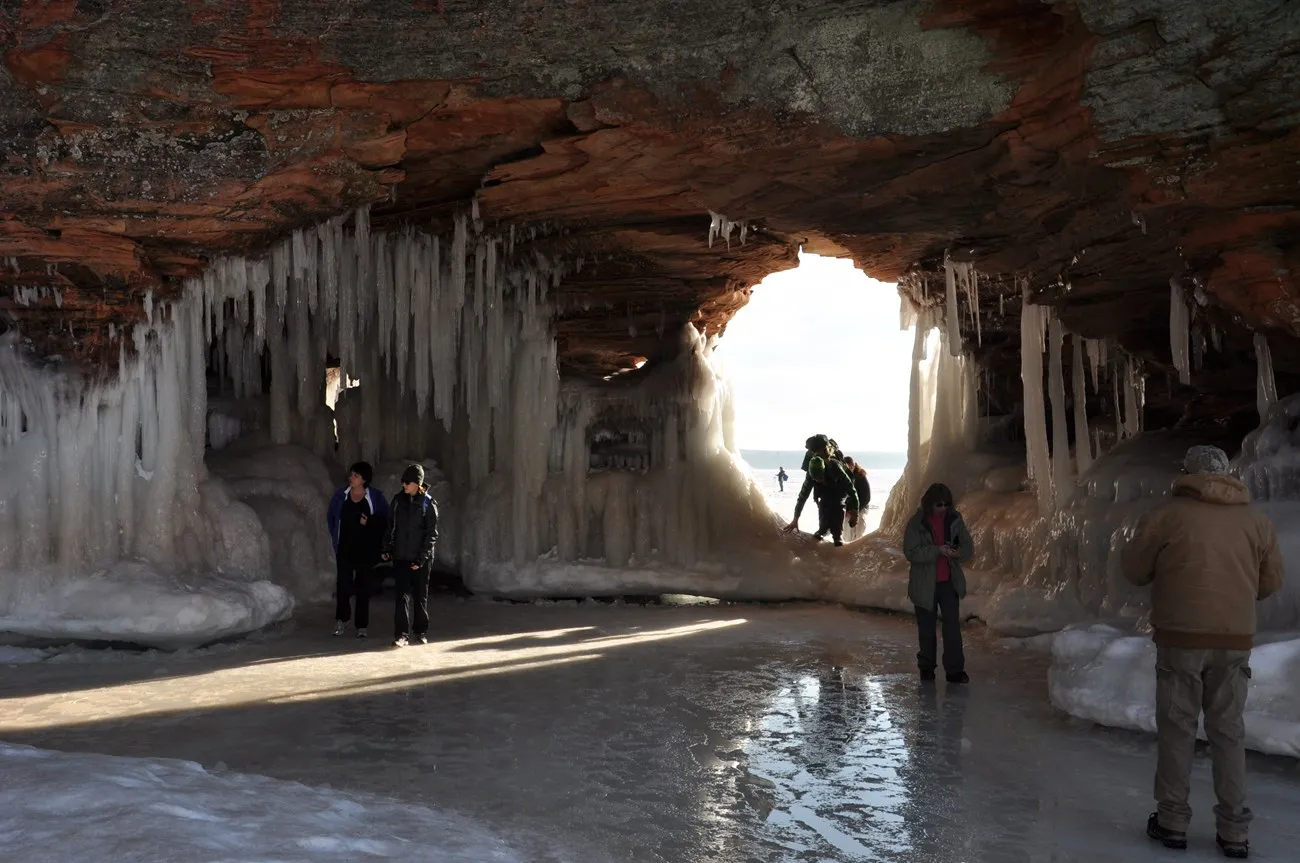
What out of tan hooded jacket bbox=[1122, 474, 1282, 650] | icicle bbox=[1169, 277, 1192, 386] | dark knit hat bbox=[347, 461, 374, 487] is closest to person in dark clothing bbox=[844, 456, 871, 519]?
icicle bbox=[1169, 277, 1192, 386]

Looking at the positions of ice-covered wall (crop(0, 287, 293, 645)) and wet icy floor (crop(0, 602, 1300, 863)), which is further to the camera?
ice-covered wall (crop(0, 287, 293, 645))

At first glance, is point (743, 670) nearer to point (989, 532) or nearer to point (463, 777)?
point (463, 777)

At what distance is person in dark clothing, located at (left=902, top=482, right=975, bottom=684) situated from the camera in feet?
27.1

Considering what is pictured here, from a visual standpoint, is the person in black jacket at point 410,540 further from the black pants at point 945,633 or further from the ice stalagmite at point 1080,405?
→ the ice stalagmite at point 1080,405

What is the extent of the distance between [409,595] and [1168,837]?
7254 millimetres

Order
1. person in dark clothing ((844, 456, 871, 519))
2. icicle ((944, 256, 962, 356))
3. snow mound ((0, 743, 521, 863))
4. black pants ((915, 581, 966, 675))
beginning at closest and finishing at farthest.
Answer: snow mound ((0, 743, 521, 863))
black pants ((915, 581, 966, 675))
icicle ((944, 256, 962, 356))
person in dark clothing ((844, 456, 871, 519))

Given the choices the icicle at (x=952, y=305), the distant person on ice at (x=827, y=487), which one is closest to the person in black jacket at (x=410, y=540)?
the icicle at (x=952, y=305)

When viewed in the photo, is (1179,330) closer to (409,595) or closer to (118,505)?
(409,595)

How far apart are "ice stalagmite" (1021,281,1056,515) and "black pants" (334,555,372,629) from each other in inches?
274

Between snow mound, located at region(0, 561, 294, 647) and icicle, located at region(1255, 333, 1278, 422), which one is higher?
icicle, located at region(1255, 333, 1278, 422)

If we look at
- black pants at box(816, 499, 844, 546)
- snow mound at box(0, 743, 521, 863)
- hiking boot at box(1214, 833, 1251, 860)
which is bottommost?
hiking boot at box(1214, 833, 1251, 860)

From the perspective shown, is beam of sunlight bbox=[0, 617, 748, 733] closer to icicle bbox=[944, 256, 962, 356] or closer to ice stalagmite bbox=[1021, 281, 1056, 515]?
ice stalagmite bbox=[1021, 281, 1056, 515]

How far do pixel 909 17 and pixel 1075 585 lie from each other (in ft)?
19.5

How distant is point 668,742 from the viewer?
21.0 ft
